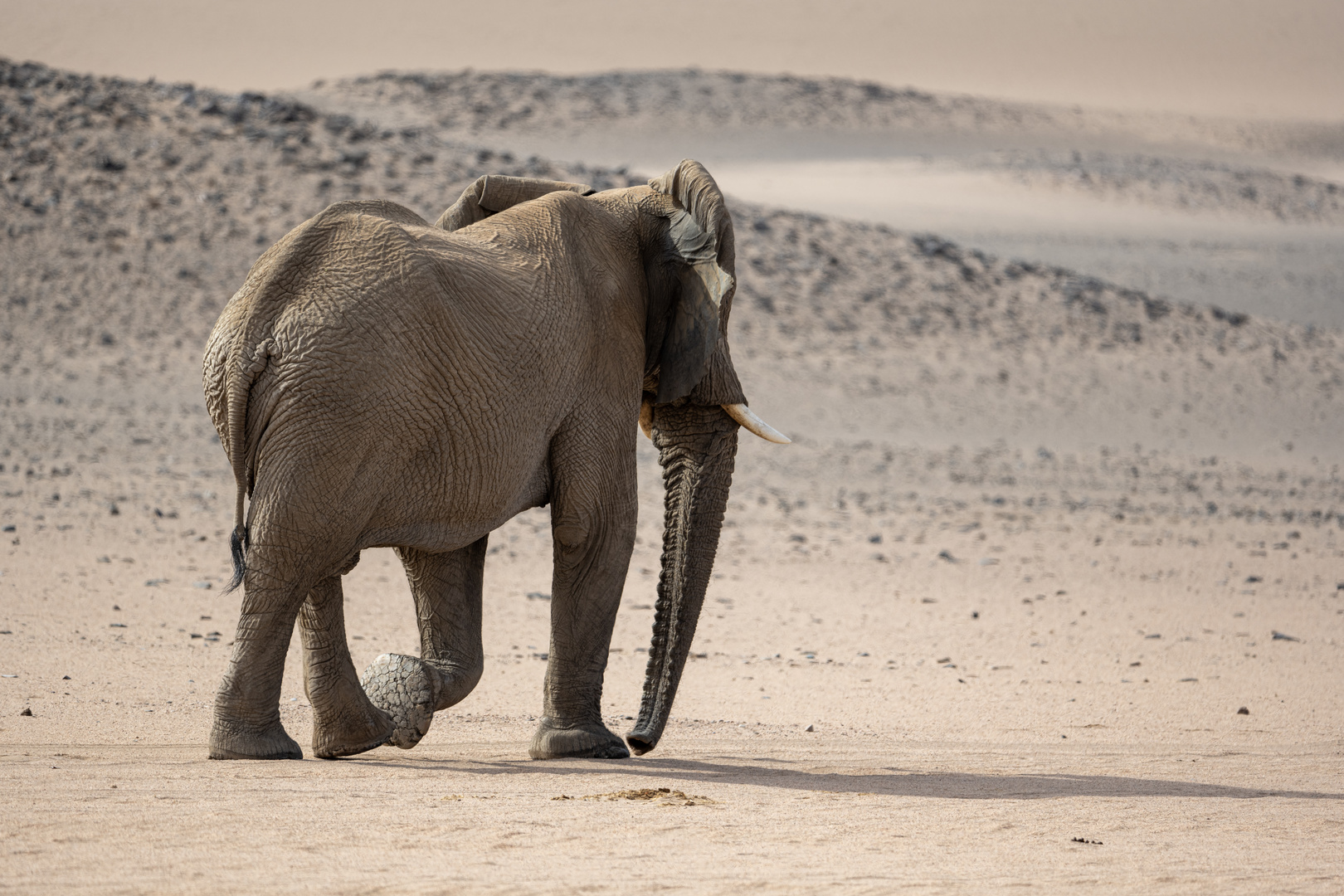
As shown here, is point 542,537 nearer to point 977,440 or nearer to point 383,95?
point 977,440

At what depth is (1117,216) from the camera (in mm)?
45312

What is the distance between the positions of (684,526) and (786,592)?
579 cm

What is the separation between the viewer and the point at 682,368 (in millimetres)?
7445

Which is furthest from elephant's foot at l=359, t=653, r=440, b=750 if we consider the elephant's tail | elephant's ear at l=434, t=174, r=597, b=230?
elephant's ear at l=434, t=174, r=597, b=230

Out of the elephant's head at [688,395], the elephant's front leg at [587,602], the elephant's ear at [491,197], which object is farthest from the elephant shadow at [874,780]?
the elephant's ear at [491,197]

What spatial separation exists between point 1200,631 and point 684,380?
20.8ft

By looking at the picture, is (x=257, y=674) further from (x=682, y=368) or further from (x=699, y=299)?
(x=699, y=299)

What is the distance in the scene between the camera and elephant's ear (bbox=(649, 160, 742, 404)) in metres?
7.39

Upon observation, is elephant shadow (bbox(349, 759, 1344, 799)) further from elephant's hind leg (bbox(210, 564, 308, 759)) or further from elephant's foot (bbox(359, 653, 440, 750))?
elephant's hind leg (bbox(210, 564, 308, 759))

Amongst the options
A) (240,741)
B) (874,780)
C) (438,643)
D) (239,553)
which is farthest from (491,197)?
(874,780)

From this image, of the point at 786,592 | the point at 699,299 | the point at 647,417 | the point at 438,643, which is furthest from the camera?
the point at 786,592

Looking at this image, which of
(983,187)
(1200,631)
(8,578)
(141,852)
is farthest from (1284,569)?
(983,187)

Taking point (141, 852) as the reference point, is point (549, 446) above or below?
above

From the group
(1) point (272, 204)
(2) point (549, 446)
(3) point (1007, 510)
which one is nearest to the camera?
(2) point (549, 446)
